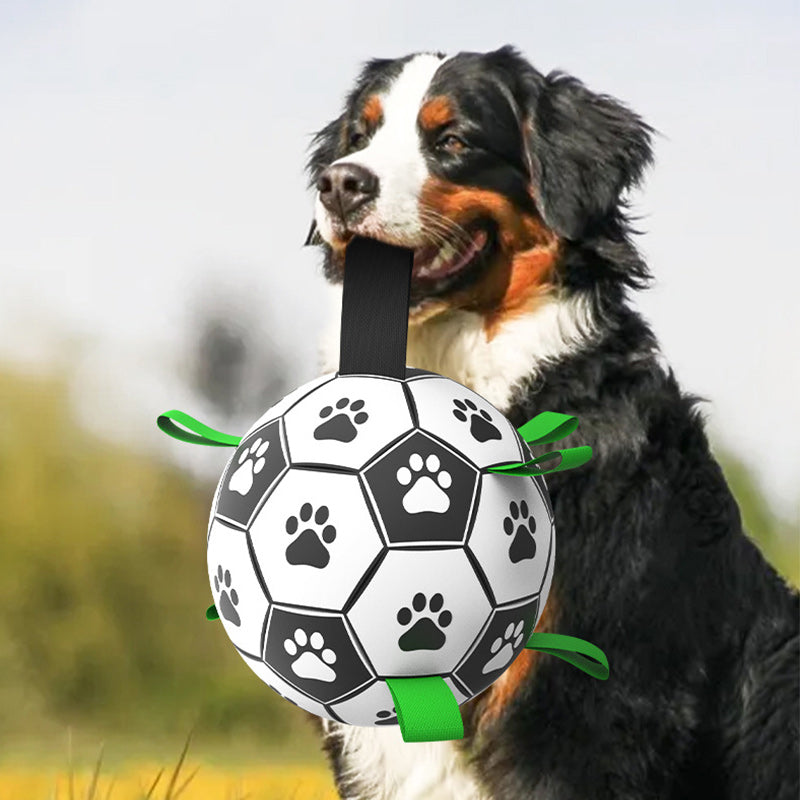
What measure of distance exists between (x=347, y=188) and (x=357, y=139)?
1.52 ft

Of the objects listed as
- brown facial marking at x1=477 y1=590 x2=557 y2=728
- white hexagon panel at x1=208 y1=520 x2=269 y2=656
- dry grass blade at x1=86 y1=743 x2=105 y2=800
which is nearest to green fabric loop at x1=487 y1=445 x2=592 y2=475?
white hexagon panel at x1=208 y1=520 x2=269 y2=656

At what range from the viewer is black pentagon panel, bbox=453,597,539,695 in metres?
1.54

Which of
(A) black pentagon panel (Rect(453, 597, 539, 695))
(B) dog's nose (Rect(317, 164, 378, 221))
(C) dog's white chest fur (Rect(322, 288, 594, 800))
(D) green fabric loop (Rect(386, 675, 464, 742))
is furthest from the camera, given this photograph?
(C) dog's white chest fur (Rect(322, 288, 594, 800))

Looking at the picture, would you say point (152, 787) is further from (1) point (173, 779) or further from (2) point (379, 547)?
(2) point (379, 547)

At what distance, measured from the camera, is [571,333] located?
2.50 m

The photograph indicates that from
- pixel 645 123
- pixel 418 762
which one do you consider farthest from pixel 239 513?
pixel 645 123

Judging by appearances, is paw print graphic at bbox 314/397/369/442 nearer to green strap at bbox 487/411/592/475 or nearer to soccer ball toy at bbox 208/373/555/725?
soccer ball toy at bbox 208/373/555/725

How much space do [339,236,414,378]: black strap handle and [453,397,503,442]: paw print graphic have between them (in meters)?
0.09

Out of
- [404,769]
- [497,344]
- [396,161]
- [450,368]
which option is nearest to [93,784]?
[404,769]

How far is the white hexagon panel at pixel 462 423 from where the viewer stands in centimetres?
155

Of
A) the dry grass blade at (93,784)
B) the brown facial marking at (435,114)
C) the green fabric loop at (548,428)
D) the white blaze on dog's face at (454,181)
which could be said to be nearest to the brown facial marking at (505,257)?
the white blaze on dog's face at (454,181)

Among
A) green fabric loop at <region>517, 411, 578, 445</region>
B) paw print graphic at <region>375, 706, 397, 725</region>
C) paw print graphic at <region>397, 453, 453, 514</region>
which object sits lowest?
paw print graphic at <region>375, 706, 397, 725</region>

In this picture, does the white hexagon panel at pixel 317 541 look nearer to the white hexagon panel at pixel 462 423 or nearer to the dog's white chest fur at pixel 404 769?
the white hexagon panel at pixel 462 423

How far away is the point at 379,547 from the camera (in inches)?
57.3
